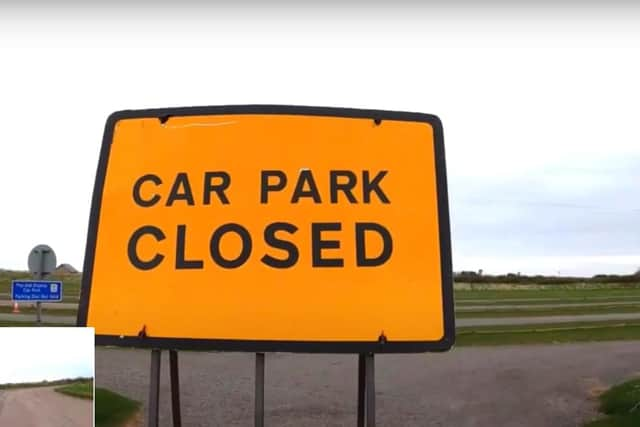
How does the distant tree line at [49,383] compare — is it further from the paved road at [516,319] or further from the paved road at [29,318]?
the paved road at [516,319]

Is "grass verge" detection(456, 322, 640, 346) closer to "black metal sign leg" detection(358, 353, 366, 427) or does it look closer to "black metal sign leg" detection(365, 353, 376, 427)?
"black metal sign leg" detection(358, 353, 366, 427)

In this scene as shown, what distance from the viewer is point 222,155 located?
8.99 ft

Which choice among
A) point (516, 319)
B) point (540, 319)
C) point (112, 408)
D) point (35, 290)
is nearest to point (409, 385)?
point (112, 408)

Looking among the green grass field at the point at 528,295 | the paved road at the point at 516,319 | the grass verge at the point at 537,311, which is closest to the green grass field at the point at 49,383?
the paved road at the point at 516,319

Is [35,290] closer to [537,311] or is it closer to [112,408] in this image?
[112,408]

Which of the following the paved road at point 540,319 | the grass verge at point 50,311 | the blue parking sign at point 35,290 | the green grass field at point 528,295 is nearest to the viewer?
the blue parking sign at point 35,290

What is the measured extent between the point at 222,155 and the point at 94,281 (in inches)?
30.4

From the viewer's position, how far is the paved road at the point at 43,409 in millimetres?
2430

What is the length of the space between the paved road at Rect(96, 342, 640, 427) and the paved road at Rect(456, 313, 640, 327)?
7013mm

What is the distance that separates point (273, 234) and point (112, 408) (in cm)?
853

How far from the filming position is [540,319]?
25875 mm

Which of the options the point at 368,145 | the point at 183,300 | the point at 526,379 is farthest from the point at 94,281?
the point at 526,379

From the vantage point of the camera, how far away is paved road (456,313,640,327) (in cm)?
2389

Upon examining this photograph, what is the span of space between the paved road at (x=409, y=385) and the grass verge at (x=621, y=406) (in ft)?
0.91
